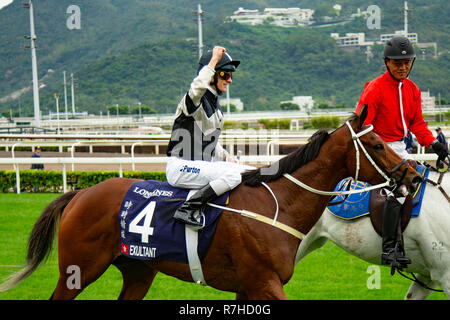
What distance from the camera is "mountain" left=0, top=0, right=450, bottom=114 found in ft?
221

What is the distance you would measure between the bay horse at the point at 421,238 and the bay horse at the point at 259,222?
82 cm

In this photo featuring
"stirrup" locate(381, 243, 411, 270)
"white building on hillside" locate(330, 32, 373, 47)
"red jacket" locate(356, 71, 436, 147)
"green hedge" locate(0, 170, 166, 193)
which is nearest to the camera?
"stirrup" locate(381, 243, 411, 270)

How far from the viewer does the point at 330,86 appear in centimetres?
7194

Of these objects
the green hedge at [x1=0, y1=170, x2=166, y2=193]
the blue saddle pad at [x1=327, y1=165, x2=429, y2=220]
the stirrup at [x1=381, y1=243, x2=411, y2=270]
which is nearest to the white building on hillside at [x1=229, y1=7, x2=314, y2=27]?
the green hedge at [x1=0, y1=170, x2=166, y2=193]

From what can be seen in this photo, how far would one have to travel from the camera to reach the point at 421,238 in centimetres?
396

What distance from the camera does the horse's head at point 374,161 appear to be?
3285 millimetres

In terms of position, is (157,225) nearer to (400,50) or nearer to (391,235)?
(391,235)

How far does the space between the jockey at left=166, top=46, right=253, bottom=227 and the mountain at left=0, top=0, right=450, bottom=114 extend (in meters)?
57.3

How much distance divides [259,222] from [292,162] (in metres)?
0.45

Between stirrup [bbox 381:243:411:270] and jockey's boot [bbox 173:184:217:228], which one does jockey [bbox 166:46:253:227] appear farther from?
stirrup [bbox 381:243:411:270]

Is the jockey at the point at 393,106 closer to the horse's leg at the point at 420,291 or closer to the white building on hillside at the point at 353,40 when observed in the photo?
the horse's leg at the point at 420,291

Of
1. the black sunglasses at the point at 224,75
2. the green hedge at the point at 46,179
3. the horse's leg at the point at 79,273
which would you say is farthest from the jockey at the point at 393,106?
the green hedge at the point at 46,179

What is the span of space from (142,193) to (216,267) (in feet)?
2.34

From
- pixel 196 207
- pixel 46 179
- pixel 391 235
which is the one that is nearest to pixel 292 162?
pixel 196 207
